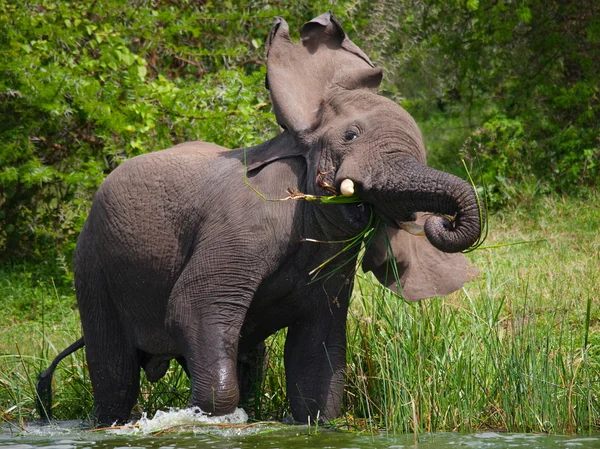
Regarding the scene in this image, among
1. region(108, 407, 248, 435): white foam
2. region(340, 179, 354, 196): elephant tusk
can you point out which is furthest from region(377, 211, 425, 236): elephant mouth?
region(108, 407, 248, 435): white foam

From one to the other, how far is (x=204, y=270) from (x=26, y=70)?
4.86m

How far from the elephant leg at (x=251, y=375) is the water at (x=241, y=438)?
0.48 meters

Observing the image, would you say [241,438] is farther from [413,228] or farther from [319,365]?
[413,228]

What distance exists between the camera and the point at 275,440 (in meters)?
5.58

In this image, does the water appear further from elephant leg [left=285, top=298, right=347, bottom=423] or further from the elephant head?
the elephant head

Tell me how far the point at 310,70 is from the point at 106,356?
1.93m

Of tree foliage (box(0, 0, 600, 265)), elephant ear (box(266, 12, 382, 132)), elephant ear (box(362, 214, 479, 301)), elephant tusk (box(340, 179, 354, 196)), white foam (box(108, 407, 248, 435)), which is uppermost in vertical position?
tree foliage (box(0, 0, 600, 265))

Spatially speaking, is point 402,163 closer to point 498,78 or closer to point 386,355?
point 386,355

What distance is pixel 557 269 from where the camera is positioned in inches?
333

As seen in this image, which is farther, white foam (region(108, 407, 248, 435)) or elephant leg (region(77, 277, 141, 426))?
elephant leg (region(77, 277, 141, 426))

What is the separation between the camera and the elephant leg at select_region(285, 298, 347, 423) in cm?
591

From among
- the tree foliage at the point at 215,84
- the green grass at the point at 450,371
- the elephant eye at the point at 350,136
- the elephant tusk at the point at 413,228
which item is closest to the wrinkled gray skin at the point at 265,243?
the elephant eye at the point at 350,136

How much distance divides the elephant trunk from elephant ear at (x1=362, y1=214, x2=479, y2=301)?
43 cm

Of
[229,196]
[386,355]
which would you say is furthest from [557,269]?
[229,196]
